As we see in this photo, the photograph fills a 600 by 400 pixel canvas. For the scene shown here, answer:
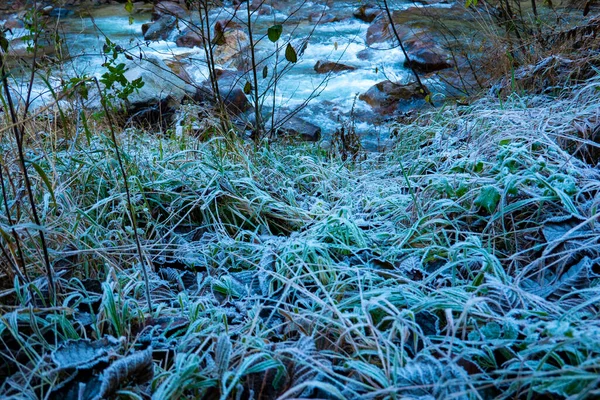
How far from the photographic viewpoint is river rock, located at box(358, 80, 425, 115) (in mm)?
6129

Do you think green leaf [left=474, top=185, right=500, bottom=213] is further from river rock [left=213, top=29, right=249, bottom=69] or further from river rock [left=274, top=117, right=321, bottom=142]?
river rock [left=213, top=29, right=249, bottom=69]

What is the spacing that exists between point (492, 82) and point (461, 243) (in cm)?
289

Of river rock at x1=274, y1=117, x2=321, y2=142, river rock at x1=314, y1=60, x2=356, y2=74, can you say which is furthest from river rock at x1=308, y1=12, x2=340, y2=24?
river rock at x1=274, y1=117, x2=321, y2=142

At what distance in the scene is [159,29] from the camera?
9.31 m

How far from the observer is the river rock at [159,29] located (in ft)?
30.0

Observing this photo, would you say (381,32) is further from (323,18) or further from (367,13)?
(323,18)

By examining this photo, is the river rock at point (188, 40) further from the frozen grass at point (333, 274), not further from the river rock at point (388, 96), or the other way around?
the frozen grass at point (333, 274)

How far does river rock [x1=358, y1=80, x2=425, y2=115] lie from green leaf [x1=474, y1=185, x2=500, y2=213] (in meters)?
4.13

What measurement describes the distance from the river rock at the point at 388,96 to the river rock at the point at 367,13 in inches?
140

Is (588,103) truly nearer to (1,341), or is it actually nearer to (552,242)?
(552,242)

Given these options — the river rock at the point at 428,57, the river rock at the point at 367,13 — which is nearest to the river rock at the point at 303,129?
the river rock at the point at 428,57

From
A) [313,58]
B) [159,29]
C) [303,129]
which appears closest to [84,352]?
[303,129]

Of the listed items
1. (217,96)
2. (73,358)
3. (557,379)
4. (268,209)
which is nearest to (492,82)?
(217,96)

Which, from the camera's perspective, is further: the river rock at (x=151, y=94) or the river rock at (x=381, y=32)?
the river rock at (x=381, y=32)
